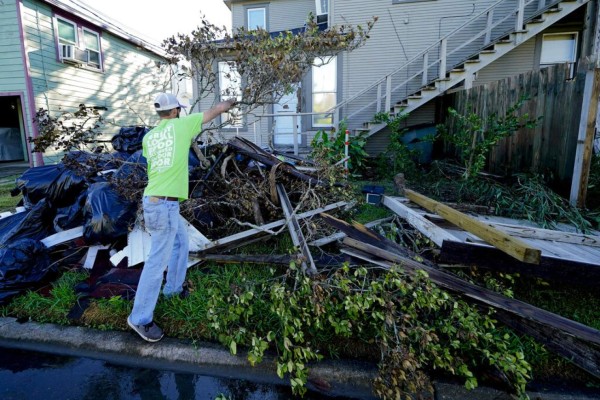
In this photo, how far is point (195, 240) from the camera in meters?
3.70

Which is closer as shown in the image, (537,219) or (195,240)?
(195,240)

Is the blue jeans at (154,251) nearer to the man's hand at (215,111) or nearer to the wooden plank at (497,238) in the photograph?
the man's hand at (215,111)

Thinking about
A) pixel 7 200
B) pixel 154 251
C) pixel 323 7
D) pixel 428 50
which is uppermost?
pixel 323 7

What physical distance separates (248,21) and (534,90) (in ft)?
31.0

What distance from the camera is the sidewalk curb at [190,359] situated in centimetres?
224

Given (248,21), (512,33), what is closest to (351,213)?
(512,33)

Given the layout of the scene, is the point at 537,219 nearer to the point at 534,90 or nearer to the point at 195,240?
Answer: the point at 534,90

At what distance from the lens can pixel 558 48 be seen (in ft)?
31.1

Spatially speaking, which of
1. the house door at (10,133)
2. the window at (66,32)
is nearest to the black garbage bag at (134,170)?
the window at (66,32)

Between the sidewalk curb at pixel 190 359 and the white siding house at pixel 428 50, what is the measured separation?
272 inches

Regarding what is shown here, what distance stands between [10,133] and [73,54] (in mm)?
4229

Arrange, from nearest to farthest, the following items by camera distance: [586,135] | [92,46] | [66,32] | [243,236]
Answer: [243,236]
[586,135]
[66,32]
[92,46]

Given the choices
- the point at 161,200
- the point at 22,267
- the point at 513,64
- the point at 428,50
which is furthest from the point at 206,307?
the point at 513,64

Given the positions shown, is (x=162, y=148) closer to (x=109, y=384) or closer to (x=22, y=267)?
(x=109, y=384)
